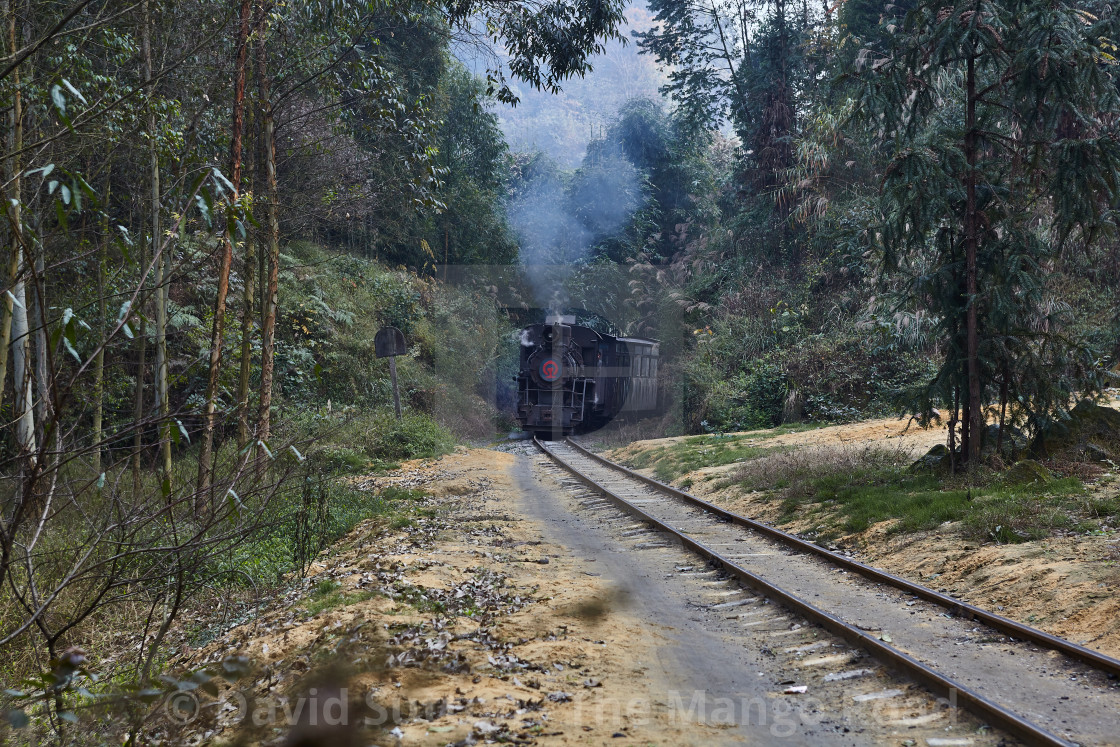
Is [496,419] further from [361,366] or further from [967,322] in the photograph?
[967,322]

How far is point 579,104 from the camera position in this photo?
453 feet

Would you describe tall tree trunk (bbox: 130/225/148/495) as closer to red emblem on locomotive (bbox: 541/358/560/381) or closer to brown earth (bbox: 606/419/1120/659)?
brown earth (bbox: 606/419/1120/659)

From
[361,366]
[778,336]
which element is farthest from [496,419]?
[778,336]

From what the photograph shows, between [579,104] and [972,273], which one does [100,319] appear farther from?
[579,104]

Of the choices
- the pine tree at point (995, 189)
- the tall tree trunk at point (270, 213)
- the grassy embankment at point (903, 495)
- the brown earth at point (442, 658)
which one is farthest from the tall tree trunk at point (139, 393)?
the pine tree at point (995, 189)

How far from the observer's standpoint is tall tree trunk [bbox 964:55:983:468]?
9.80 metres

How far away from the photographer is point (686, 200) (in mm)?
44031

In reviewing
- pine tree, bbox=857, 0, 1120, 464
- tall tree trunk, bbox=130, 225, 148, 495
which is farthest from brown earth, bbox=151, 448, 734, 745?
pine tree, bbox=857, 0, 1120, 464

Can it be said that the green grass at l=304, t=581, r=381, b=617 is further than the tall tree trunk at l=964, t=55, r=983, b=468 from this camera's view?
No

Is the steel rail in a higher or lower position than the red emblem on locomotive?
lower

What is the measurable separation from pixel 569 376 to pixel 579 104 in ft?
410

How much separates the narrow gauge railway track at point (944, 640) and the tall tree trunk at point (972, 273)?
10.9 ft

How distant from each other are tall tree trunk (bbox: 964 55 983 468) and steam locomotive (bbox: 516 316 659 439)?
14.5m

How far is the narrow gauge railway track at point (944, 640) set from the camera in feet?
13.3
